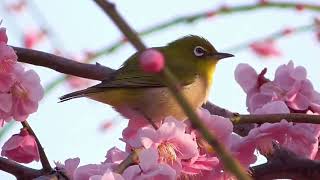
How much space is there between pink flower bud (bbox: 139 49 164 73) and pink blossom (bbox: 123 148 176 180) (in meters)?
0.62

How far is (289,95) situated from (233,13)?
1771mm

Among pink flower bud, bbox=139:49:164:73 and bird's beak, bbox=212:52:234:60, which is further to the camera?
bird's beak, bbox=212:52:234:60

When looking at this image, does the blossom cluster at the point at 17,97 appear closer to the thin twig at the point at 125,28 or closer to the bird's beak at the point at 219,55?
the thin twig at the point at 125,28

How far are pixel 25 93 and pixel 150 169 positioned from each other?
0.67 meters

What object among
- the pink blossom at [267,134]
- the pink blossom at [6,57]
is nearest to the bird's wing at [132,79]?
the pink blossom at [6,57]

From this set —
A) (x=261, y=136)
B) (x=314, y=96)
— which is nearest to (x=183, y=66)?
(x=314, y=96)

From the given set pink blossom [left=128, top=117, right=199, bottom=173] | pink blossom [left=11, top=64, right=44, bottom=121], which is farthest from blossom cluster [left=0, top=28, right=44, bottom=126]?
pink blossom [left=128, top=117, right=199, bottom=173]

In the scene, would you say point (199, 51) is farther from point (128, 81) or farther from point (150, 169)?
point (150, 169)

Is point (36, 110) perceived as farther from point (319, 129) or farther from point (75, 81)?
point (75, 81)

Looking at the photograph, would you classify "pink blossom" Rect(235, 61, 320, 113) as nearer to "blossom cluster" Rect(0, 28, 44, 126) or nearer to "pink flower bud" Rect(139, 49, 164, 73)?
"blossom cluster" Rect(0, 28, 44, 126)

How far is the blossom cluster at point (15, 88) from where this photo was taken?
6.16 feet

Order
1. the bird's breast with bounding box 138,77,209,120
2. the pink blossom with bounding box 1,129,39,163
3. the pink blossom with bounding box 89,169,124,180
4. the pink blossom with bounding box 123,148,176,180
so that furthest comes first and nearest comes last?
the bird's breast with bounding box 138,77,209,120, the pink blossom with bounding box 1,129,39,163, the pink blossom with bounding box 123,148,176,180, the pink blossom with bounding box 89,169,124,180

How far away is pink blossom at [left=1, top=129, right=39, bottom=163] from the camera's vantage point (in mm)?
1812

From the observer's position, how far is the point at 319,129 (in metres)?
1.89
